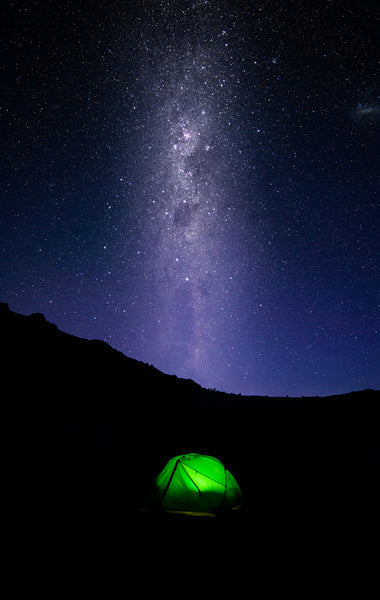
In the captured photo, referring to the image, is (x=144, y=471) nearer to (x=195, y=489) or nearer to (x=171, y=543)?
(x=195, y=489)

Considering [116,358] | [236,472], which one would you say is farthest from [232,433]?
[116,358]

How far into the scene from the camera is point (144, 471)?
8.27 m

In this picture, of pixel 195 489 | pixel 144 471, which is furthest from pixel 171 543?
pixel 144 471

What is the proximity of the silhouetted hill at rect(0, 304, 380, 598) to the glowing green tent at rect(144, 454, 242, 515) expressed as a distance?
1.01ft

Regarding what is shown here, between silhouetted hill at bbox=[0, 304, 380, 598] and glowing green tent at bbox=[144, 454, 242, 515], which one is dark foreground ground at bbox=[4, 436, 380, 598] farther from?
glowing green tent at bbox=[144, 454, 242, 515]

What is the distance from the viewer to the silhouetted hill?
430 cm

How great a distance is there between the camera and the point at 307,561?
14.6 ft

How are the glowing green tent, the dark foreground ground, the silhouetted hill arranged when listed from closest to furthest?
1. the dark foreground ground
2. the silhouetted hill
3. the glowing green tent

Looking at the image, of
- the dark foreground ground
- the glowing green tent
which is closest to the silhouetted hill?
the dark foreground ground

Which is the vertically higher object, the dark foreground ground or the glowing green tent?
the glowing green tent

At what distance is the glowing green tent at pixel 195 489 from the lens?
5.50 m

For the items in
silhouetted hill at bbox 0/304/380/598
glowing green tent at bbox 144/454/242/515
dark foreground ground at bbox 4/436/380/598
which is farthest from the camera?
glowing green tent at bbox 144/454/242/515

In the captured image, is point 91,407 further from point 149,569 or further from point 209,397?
point 209,397

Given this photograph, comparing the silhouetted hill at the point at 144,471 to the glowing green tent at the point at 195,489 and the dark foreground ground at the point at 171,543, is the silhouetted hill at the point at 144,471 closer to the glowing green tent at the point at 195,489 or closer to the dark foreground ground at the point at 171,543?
the dark foreground ground at the point at 171,543
